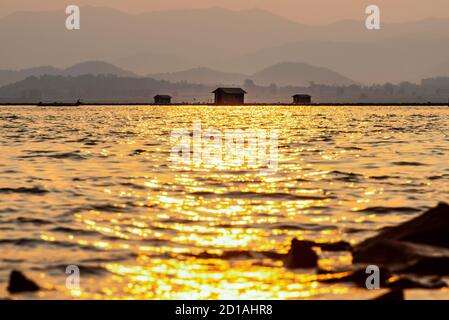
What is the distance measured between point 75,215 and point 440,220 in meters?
11.7

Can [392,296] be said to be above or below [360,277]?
above

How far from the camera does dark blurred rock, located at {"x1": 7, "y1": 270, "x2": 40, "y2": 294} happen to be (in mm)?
13570

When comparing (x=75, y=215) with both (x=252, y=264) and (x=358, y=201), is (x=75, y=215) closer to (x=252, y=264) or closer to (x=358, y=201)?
(x=252, y=264)

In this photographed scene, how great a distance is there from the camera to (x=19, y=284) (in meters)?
13.6

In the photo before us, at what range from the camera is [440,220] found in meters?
16.1

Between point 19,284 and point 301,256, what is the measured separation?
19.9 ft

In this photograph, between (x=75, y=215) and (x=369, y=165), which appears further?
(x=369, y=165)

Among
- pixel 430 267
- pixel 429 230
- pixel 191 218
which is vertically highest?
pixel 429 230

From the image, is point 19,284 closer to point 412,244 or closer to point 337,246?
point 337,246

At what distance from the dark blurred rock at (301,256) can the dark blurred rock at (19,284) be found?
5464 millimetres

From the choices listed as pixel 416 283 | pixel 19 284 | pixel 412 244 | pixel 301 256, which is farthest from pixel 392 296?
pixel 19 284

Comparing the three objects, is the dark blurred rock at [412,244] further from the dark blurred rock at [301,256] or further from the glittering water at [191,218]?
the dark blurred rock at [301,256]
